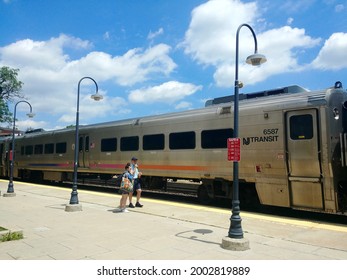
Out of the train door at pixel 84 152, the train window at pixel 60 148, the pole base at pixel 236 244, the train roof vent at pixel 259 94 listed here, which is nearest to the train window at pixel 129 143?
the train door at pixel 84 152

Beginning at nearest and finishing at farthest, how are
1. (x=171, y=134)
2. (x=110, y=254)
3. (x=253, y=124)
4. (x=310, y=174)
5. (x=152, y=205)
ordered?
(x=110, y=254)
(x=310, y=174)
(x=253, y=124)
(x=152, y=205)
(x=171, y=134)

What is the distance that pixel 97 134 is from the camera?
17844 mm

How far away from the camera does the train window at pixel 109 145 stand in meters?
16.6

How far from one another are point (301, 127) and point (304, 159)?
3.01 ft

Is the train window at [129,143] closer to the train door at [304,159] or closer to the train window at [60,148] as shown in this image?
the train window at [60,148]

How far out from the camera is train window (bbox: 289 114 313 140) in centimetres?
938

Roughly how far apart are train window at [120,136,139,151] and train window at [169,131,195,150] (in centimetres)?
228

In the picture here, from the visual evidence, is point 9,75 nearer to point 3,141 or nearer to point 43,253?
point 3,141

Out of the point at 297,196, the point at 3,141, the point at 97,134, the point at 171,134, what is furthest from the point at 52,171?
the point at 297,196

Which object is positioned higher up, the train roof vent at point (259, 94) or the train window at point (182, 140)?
the train roof vent at point (259, 94)

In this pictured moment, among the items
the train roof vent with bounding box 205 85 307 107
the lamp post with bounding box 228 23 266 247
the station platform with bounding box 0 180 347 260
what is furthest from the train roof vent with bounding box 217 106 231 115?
the lamp post with bounding box 228 23 266 247

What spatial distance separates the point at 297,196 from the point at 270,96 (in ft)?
11.5

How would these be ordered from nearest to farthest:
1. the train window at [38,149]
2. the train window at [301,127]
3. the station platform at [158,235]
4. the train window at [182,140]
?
1. the station platform at [158,235]
2. the train window at [301,127]
3. the train window at [182,140]
4. the train window at [38,149]

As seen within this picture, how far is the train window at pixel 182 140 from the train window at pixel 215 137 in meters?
0.54
